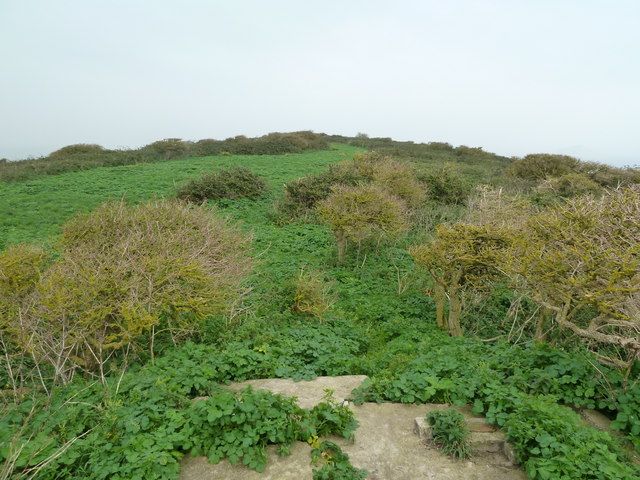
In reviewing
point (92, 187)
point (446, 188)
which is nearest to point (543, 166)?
point (446, 188)

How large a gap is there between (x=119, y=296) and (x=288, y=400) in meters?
2.59

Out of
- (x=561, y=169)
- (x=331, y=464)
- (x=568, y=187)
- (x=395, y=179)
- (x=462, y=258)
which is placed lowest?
(x=331, y=464)

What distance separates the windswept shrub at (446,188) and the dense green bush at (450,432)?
45.8 feet

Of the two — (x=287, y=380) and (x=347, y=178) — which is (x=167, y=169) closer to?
(x=347, y=178)

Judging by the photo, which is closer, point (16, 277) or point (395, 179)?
point (16, 277)

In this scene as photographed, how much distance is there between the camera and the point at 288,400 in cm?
427

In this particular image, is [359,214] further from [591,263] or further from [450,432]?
[450,432]

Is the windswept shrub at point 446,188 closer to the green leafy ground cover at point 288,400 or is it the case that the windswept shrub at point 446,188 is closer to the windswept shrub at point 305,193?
the windswept shrub at point 305,193

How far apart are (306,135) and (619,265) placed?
38.2 m

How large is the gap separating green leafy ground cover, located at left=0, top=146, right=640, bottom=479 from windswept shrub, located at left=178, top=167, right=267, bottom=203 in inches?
366

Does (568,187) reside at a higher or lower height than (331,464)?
higher

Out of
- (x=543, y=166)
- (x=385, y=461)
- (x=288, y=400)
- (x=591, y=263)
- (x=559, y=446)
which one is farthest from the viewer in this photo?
(x=543, y=166)

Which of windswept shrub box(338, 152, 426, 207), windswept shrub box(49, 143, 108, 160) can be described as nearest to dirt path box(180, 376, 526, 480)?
windswept shrub box(338, 152, 426, 207)

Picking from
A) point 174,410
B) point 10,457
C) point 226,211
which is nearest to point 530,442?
point 174,410
